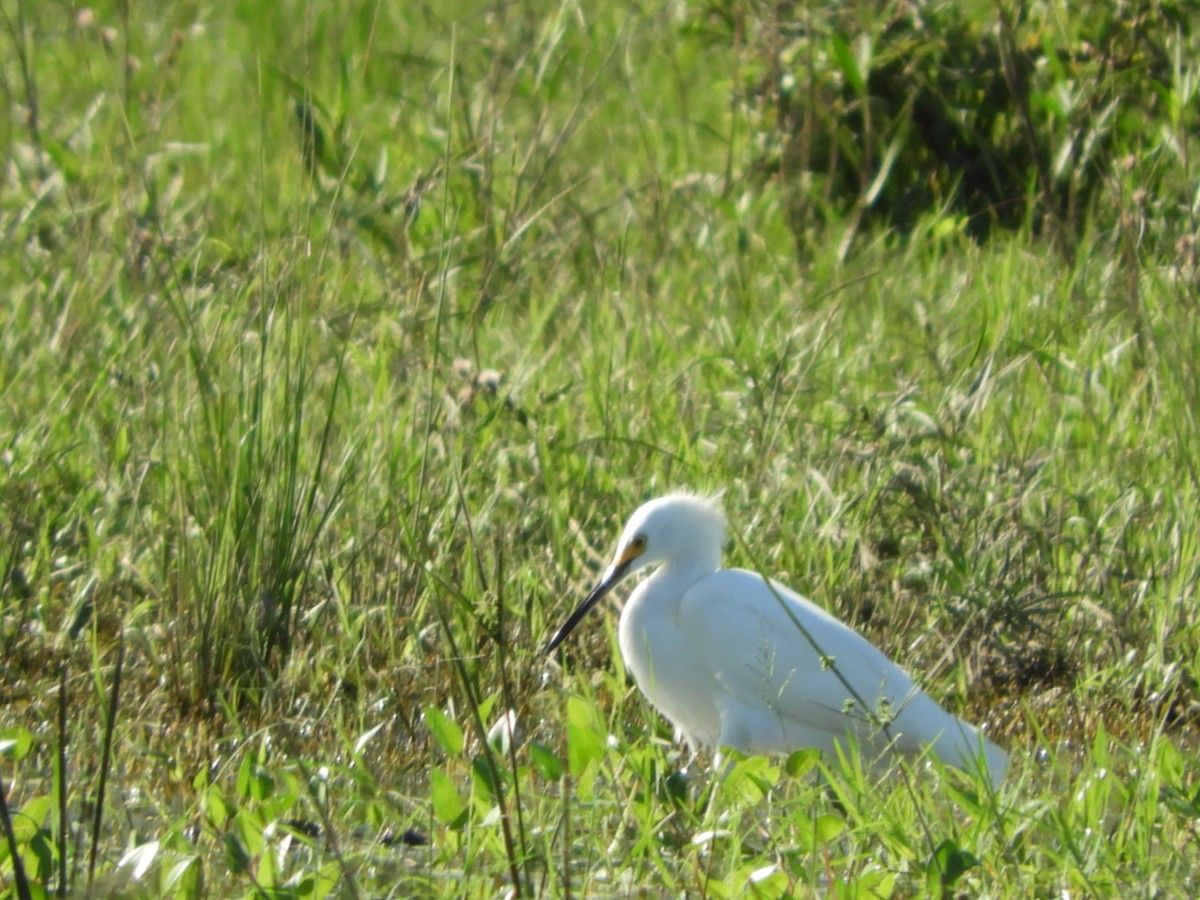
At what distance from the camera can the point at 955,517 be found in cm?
340

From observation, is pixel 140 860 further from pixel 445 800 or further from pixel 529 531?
pixel 529 531

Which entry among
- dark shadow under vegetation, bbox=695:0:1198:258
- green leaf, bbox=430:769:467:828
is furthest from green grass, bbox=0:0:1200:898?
dark shadow under vegetation, bbox=695:0:1198:258

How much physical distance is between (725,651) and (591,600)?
0.25 m

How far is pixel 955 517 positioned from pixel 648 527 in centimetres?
71

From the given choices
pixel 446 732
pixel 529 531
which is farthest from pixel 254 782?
pixel 529 531

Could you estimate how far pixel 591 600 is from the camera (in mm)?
Result: 3031

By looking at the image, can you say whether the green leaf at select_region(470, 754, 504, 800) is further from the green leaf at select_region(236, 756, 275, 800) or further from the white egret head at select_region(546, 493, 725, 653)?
the white egret head at select_region(546, 493, 725, 653)

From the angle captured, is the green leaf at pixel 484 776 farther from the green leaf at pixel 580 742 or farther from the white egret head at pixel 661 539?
the white egret head at pixel 661 539

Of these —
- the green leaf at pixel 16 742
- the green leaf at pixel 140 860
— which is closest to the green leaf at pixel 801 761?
the green leaf at pixel 140 860

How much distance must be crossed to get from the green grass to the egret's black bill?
9cm

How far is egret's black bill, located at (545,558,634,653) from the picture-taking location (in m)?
3.02

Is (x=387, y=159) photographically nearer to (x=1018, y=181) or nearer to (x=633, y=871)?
(x=1018, y=181)

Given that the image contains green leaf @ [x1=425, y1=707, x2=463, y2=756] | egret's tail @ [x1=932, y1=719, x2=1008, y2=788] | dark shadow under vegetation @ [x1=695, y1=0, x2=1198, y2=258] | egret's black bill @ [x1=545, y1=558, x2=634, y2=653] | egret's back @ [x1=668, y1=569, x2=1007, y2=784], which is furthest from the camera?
dark shadow under vegetation @ [x1=695, y1=0, x2=1198, y2=258]

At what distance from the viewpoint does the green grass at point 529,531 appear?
90.0 inches
